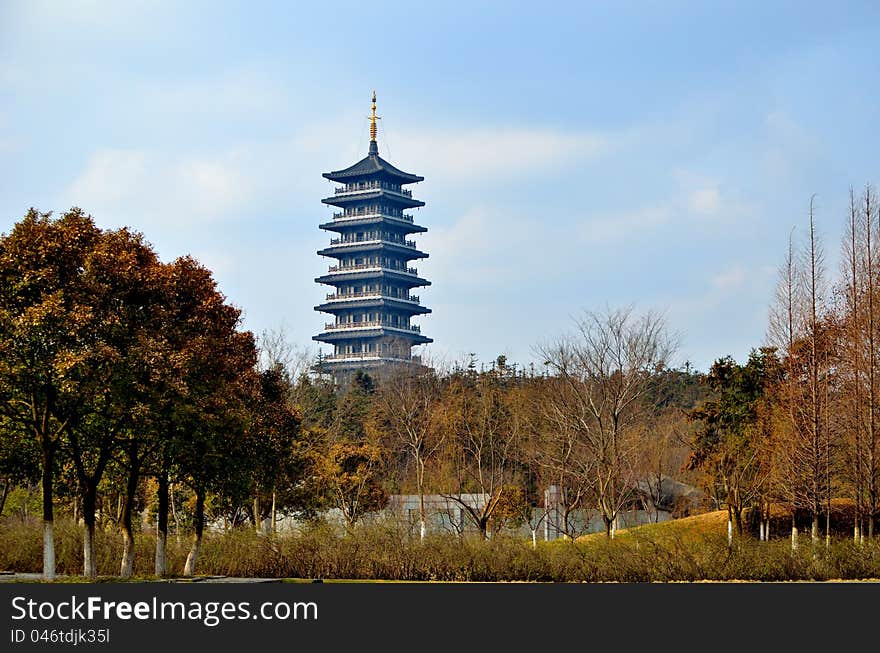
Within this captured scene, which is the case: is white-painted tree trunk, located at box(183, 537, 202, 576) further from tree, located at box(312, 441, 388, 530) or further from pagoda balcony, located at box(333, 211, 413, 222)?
pagoda balcony, located at box(333, 211, 413, 222)

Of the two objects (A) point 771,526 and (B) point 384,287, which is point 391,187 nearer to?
(B) point 384,287

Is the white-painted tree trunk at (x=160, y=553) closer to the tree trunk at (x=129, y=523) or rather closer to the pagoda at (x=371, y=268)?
the tree trunk at (x=129, y=523)

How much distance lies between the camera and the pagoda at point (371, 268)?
9400cm

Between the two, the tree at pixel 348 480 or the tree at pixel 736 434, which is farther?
the tree at pixel 348 480

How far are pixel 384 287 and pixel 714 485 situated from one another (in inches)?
2388

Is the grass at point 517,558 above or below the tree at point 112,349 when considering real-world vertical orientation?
below

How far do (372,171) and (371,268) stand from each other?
8699 mm

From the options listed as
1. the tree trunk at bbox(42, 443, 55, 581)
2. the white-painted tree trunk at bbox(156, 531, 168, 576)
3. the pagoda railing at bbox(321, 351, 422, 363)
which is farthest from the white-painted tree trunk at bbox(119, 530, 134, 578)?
the pagoda railing at bbox(321, 351, 422, 363)

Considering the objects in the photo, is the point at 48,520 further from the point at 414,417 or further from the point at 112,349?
the point at 414,417

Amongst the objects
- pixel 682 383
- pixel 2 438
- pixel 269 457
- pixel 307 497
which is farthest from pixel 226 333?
pixel 682 383

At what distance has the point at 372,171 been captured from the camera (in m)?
95.9

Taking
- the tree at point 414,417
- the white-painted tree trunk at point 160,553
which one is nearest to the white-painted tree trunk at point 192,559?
the white-painted tree trunk at point 160,553

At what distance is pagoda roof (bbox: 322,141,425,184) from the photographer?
9625 centimetres

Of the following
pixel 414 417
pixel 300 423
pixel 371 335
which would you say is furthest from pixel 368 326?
pixel 300 423
